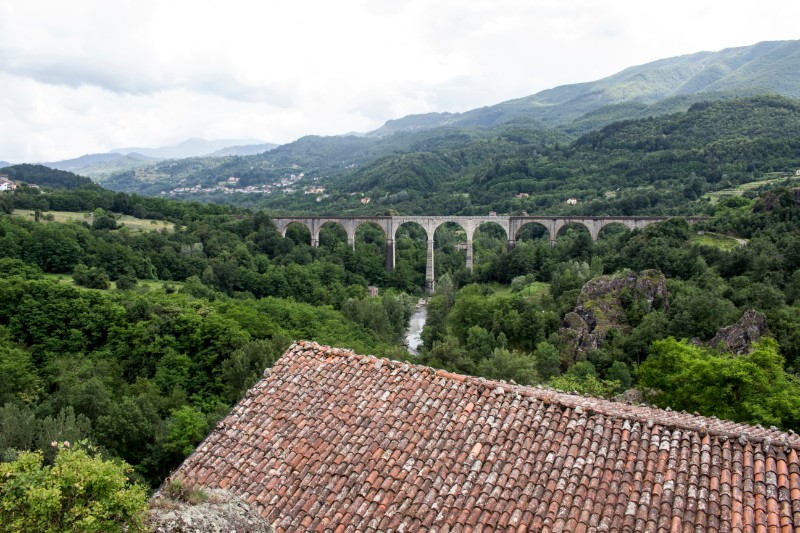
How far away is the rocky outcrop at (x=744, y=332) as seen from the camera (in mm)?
25766

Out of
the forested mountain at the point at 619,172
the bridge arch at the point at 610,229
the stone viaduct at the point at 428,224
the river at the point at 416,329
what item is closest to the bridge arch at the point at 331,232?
the stone viaduct at the point at 428,224

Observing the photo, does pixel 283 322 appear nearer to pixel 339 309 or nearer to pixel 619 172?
pixel 339 309

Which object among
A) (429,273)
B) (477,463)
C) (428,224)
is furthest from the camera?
(428,224)

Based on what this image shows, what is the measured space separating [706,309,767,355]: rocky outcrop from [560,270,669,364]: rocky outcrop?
6704 millimetres

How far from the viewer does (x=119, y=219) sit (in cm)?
6688

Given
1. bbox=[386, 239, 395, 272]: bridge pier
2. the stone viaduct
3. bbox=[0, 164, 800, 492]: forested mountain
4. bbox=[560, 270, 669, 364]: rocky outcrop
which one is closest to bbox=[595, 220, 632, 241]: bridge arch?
the stone viaduct

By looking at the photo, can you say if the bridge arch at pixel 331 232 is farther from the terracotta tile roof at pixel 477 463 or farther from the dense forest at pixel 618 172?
the terracotta tile roof at pixel 477 463

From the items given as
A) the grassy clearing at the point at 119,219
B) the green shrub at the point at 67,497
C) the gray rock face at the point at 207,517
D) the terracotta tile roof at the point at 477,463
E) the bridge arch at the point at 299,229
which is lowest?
the bridge arch at the point at 299,229

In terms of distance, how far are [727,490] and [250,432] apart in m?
6.04

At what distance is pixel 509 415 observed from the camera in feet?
24.9

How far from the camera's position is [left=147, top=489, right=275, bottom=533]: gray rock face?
5289 millimetres

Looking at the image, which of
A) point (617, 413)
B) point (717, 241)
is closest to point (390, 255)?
point (717, 241)

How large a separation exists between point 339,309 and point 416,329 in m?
7.72

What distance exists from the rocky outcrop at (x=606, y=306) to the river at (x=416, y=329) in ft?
44.2
